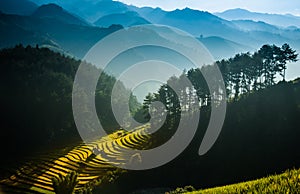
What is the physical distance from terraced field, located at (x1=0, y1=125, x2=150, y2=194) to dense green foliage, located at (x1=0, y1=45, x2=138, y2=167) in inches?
604

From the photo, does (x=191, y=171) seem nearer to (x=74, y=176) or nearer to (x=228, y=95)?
(x=74, y=176)

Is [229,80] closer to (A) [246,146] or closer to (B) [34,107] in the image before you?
(A) [246,146]

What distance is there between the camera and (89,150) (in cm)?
6166

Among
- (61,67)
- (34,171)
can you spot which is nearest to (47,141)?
(34,171)

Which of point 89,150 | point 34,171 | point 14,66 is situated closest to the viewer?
point 34,171

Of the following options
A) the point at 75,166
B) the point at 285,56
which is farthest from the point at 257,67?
the point at 75,166

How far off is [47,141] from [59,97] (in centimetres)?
1619

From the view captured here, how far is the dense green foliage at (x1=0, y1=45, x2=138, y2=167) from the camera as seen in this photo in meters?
74.2

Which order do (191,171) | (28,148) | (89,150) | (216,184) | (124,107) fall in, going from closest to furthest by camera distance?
(216,184) < (191,171) < (89,150) < (28,148) < (124,107)

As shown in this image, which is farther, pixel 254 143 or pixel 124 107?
pixel 124 107

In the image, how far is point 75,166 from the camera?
50844mm

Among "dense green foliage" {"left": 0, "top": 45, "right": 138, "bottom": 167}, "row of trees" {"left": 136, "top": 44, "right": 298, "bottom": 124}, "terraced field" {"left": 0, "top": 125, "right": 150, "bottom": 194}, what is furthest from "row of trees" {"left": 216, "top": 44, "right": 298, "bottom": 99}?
"dense green foliage" {"left": 0, "top": 45, "right": 138, "bottom": 167}

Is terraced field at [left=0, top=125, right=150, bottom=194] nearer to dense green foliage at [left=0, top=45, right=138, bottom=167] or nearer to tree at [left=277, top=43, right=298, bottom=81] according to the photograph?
dense green foliage at [left=0, top=45, right=138, bottom=167]

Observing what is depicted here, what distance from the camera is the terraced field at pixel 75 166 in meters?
43.0
